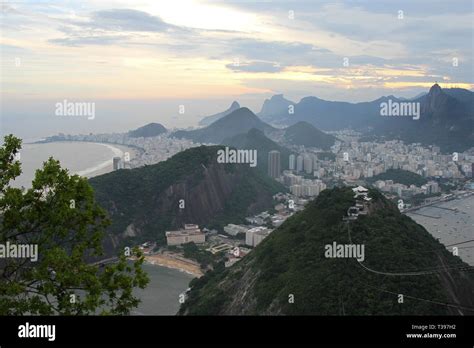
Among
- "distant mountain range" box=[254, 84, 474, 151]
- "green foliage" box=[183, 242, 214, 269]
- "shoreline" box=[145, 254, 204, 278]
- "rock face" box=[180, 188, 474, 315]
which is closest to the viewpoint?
"rock face" box=[180, 188, 474, 315]

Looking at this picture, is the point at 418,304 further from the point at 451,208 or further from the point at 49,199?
the point at 451,208

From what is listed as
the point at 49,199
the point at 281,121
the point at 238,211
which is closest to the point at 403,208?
the point at 238,211

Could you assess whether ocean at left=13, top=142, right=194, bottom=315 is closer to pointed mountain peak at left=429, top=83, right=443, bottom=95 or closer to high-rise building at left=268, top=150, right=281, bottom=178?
high-rise building at left=268, top=150, right=281, bottom=178

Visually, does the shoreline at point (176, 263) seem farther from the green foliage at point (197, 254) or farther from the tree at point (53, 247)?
the tree at point (53, 247)

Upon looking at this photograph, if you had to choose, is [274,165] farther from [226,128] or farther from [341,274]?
[341,274]

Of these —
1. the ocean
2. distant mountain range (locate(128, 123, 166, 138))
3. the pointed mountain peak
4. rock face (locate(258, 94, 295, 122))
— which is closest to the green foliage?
the ocean
